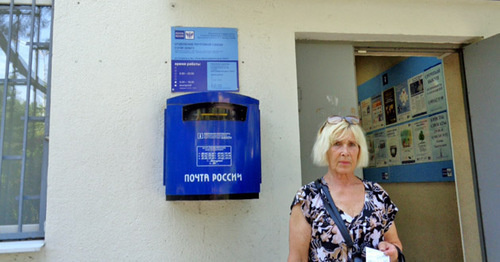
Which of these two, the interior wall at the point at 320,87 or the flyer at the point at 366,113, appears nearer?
the interior wall at the point at 320,87

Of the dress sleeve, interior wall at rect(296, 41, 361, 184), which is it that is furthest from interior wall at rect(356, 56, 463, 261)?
the dress sleeve

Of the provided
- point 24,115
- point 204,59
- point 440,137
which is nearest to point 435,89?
point 440,137

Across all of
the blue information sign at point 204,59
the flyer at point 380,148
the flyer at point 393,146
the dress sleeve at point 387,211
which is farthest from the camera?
the flyer at point 380,148

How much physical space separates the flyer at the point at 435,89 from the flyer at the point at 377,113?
87cm

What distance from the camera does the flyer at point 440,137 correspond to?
3.89 m

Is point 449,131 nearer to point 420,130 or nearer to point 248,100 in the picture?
point 420,130

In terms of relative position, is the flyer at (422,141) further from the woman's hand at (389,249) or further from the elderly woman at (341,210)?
the woman's hand at (389,249)

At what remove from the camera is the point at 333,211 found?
1.88m

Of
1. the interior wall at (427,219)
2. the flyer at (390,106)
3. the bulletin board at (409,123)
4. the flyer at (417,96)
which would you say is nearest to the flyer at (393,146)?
the bulletin board at (409,123)

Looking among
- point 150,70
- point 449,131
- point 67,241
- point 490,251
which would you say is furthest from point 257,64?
point 490,251

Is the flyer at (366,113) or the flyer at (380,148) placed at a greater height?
the flyer at (366,113)

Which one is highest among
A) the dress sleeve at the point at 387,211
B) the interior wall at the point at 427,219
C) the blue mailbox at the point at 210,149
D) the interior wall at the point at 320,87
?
the interior wall at the point at 320,87

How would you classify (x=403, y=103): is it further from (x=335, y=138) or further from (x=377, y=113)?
(x=335, y=138)

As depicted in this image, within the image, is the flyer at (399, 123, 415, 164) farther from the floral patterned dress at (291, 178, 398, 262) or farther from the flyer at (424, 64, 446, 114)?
the floral patterned dress at (291, 178, 398, 262)
